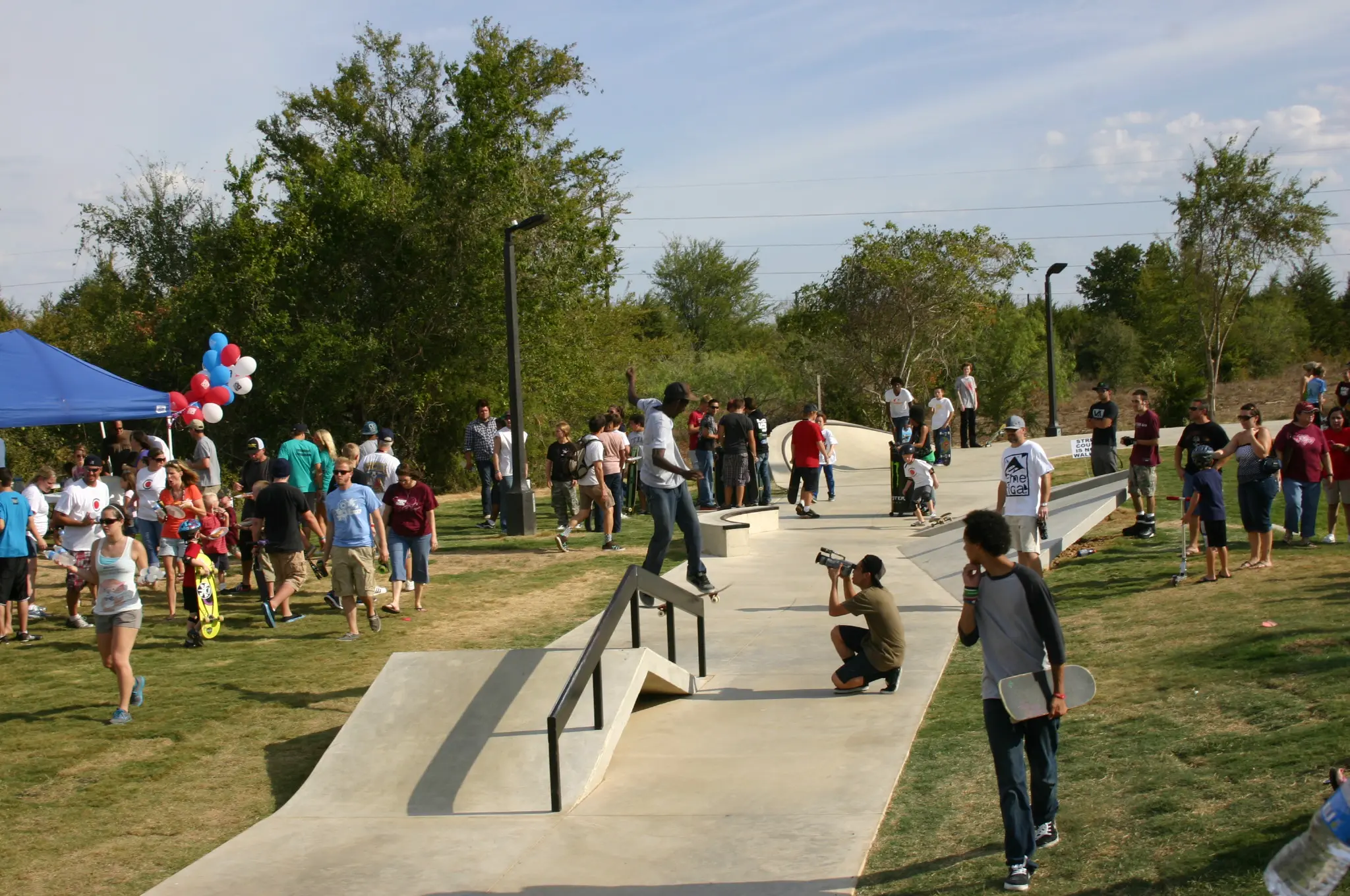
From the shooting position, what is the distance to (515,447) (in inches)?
666

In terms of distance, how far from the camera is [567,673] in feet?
26.4

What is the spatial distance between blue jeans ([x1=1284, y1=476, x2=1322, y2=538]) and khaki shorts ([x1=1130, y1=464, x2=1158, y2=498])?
4.59 ft

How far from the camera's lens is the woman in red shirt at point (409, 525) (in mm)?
11609

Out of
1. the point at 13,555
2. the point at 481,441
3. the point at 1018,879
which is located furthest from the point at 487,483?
the point at 1018,879

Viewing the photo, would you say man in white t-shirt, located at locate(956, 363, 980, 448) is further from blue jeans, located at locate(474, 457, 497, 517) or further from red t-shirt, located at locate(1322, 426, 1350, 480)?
red t-shirt, located at locate(1322, 426, 1350, 480)

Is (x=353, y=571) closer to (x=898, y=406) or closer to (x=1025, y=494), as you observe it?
(x=1025, y=494)

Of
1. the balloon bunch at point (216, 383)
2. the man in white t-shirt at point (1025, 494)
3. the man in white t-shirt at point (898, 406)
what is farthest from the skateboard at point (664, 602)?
the balloon bunch at point (216, 383)

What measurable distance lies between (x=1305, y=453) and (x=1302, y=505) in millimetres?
546

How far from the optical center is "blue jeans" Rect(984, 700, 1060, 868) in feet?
16.0

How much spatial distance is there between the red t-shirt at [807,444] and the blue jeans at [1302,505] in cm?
711

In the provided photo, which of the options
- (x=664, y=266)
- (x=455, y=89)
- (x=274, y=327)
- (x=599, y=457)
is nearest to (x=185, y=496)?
(x=599, y=457)

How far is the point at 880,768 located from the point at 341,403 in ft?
71.1

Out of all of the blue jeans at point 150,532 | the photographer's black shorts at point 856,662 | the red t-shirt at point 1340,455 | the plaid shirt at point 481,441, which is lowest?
the photographer's black shorts at point 856,662

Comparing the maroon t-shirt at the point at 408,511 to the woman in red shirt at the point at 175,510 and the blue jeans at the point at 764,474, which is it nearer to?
the woman in red shirt at the point at 175,510
